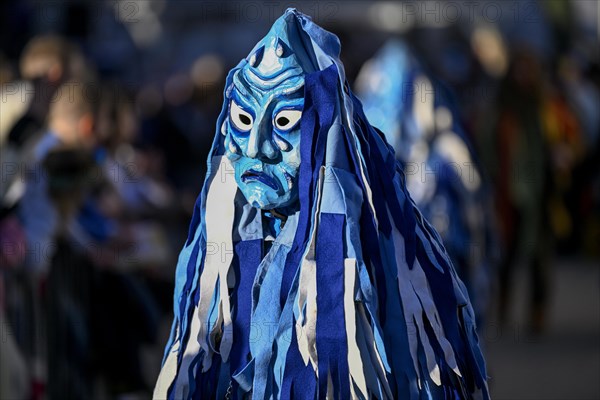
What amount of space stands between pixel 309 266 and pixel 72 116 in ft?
13.8

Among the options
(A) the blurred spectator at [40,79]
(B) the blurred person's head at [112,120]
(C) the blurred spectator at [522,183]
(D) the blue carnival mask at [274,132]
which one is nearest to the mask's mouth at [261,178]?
(D) the blue carnival mask at [274,132]

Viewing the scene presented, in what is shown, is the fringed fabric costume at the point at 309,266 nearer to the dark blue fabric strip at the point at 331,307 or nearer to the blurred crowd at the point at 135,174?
the dark blue fabric strip at the point at 331,307

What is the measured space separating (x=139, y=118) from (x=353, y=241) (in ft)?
34.0

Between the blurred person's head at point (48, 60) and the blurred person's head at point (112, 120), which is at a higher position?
the blurred person's head at point (48, 60)

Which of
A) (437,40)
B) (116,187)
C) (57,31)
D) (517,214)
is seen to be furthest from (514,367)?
(57,31)

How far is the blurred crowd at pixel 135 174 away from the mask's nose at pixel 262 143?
1.71 m

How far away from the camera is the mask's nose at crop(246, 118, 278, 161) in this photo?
4543 mm

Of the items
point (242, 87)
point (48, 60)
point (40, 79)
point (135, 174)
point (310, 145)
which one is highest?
point (48, 60)

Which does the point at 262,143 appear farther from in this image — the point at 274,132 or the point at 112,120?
the point at 112,120

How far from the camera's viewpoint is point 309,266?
175 inches

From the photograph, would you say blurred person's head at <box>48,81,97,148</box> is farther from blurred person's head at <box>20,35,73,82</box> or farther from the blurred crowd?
blurred person's head at <box>20,35,73,82</box>

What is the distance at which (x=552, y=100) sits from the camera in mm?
13773

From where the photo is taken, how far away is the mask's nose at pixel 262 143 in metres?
4.54

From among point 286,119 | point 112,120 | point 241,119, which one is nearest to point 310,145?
point 286,119
